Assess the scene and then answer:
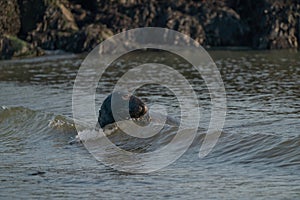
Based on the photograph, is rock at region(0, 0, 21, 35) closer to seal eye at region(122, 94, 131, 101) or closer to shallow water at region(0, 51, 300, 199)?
shallow water at region(0, 51, 300, 199)

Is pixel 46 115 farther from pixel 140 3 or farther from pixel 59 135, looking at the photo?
pixel 140 3

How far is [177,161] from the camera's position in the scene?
12867 mm

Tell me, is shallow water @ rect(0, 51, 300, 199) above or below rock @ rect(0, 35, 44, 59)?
above

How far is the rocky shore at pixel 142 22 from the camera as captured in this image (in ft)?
131

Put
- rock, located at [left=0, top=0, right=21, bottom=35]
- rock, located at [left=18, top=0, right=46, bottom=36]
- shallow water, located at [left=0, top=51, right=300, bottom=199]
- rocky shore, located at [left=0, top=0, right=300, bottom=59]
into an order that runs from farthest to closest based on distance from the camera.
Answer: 1. rock, located at [left=18, top=0, right=46, bottom=36]
2. rock, located at [left=0, top=0, right=21, bottom=35]
3. rocky shore, located at [left=0, top=0, right=300, bottom=59]
4. shallow water, located at [left=0, top=51, right=300, bottom=199]

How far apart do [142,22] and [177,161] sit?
30.0 m

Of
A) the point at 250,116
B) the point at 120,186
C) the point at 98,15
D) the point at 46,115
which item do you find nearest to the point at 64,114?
the point at 46,115

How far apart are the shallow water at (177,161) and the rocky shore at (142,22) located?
45.3ft

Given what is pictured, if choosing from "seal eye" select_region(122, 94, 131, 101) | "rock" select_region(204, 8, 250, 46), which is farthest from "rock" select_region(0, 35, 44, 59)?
"seal eye" select_region(122, 94, 131, 101)

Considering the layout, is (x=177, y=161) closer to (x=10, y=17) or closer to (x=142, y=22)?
(x=142, y=22)

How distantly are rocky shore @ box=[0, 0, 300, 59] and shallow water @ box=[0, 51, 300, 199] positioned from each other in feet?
45.3

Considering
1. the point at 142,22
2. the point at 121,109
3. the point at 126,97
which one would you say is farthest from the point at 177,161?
the point at 142,22

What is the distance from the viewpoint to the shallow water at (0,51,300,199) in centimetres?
1077

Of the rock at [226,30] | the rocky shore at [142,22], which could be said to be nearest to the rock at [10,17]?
the rocky shore at [142,22]
